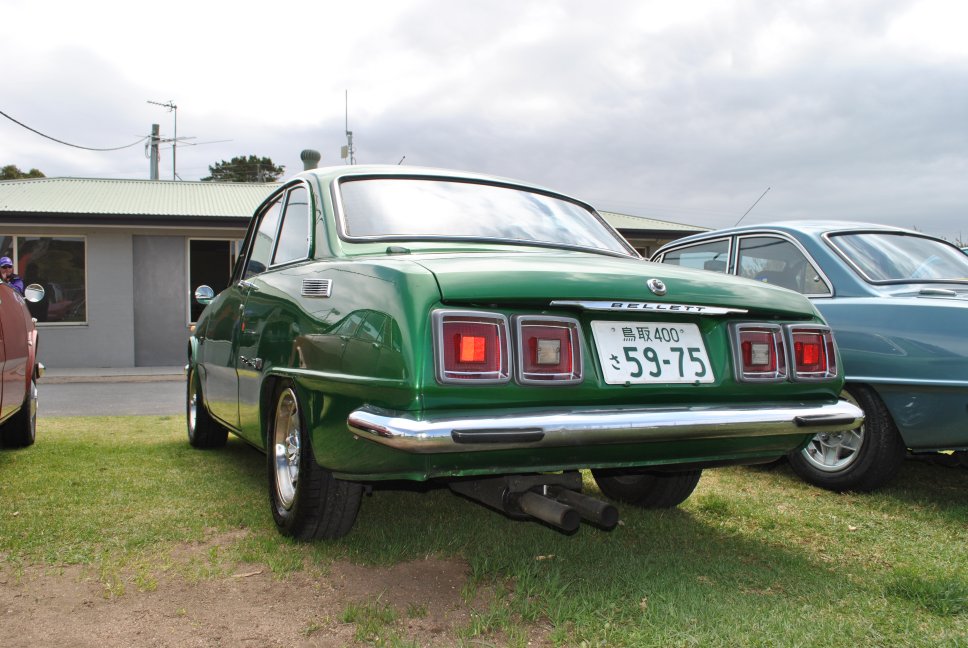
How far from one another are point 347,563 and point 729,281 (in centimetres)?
181

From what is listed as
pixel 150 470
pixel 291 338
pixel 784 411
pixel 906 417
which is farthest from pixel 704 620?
pixel 150 470

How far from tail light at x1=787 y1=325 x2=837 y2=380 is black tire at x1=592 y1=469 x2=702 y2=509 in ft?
2.96

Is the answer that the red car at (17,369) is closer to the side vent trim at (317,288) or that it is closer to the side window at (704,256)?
the side vent trim at (317,288)

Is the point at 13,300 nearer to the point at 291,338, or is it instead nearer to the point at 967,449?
the point at 291,338

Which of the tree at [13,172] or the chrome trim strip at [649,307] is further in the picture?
the tree at [13,172]

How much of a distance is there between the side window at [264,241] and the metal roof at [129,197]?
1183cm

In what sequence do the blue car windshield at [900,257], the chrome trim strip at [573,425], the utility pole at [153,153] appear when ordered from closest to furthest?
the chrome trim strip at [573,425]
the blue car windshield at [900,257]
the utility pole at [153,153]

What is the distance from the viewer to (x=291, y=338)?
10.4 feet

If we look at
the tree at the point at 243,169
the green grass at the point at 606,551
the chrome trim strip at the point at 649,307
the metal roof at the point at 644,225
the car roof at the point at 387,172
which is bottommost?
the green grass at the point at 606,551

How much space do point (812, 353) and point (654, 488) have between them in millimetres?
1224

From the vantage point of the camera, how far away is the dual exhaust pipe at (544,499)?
2.58 m

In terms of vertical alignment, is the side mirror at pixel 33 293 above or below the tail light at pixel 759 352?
above

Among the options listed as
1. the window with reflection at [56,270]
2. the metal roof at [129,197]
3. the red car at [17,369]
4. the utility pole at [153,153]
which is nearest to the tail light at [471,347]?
the red car at [17,369]

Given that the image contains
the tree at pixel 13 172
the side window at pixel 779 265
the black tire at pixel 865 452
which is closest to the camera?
the black tire at pixel 865 452
